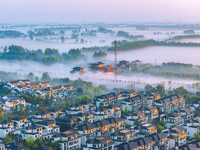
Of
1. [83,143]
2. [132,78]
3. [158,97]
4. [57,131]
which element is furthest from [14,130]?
[132,78]

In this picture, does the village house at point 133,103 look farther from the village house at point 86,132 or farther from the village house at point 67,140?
the village house at point 67,140

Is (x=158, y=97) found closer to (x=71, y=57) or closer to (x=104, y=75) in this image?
(x=104, y=75)

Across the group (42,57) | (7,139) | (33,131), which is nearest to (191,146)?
(33,131)

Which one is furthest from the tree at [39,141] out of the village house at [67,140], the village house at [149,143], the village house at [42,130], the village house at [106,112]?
the village house at [106,112]

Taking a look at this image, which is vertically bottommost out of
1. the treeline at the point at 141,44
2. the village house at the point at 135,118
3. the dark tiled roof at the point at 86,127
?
the village house at the point at 135,118

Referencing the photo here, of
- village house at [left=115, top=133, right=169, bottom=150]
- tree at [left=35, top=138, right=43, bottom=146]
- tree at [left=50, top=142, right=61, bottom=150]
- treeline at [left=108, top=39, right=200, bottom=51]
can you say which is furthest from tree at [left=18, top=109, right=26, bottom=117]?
treeline at [left=108, top=39, right=200, bottom=51]

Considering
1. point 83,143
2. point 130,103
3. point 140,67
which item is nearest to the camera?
point 83,143

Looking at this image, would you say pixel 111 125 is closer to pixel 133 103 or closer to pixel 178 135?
pixel 178 135
